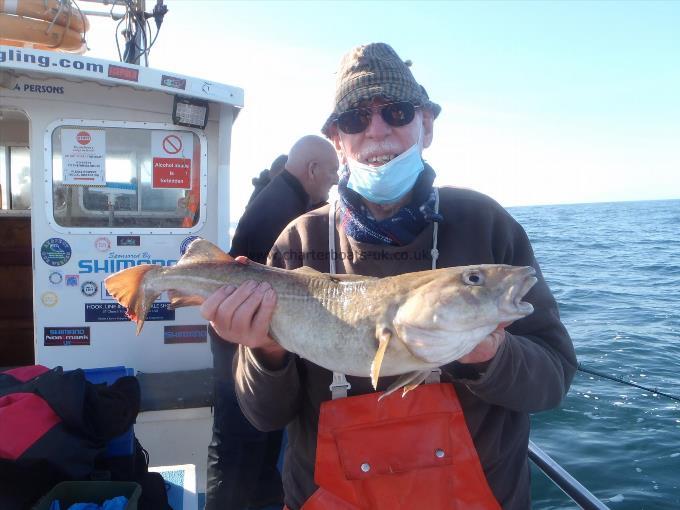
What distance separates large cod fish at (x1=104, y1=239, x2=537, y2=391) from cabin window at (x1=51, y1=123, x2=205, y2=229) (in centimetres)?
307

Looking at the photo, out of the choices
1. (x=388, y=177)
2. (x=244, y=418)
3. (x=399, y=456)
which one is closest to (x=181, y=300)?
(x=388, y=177)

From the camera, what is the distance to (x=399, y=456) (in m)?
2.17

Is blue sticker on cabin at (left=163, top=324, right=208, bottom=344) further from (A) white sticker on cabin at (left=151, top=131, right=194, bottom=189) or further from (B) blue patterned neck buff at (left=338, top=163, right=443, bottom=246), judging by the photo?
(B) blue patterned neck buff at (left=338, top=163, right=443, bottom=246)

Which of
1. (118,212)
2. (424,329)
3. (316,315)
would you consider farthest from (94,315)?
(424,329)

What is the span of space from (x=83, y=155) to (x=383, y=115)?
4003 millimetres

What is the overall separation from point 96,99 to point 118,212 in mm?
1128

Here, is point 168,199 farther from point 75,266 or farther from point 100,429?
point 100,429

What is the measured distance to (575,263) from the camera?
21.5 meters

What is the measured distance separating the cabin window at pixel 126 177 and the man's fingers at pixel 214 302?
10.8 ft

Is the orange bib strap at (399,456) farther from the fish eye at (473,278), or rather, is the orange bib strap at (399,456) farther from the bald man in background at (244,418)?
the bald man in background at (244,418)

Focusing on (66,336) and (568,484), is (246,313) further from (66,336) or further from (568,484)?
(66,336)

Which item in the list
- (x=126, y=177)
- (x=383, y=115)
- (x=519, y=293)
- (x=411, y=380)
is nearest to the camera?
(x=519, y=293)

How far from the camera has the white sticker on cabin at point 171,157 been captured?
5531mm

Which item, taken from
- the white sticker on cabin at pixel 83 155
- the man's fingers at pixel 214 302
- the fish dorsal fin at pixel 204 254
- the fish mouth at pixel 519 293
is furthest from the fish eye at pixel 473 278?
the white sticker on cabin at pixel 83 155
